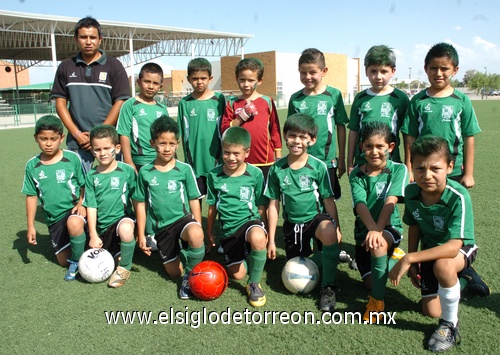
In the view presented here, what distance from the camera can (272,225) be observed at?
3564mm

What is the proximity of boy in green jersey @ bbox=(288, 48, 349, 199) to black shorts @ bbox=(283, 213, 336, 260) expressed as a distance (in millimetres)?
540

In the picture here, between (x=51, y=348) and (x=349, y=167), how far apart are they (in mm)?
2821

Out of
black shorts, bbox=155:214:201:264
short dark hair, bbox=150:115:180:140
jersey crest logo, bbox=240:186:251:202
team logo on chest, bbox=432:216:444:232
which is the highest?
short dark hair, bbox=150:115:180:140

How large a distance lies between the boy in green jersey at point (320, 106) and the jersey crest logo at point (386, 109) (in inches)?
15.8

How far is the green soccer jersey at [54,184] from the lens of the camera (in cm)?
403

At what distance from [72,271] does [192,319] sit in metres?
1.43

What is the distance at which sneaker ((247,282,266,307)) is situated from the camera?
3162 millimetres

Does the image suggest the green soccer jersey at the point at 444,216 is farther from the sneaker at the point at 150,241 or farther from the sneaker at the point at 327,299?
the sneaker at the point at 150,241

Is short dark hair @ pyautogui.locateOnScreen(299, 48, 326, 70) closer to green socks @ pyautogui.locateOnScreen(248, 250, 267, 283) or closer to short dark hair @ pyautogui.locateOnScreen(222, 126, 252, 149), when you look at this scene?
short dark hair @ pyautogui.locateOnScreen(222, 126, 252, 149)

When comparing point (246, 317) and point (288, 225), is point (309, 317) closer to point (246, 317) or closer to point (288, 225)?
point (246, 317)

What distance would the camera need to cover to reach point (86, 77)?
169 inches

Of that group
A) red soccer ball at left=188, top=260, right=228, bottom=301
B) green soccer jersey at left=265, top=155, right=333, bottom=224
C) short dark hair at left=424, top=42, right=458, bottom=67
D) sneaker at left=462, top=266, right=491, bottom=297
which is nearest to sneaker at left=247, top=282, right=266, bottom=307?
red soccer ball at left=188, top=260, right=228, bottom=301

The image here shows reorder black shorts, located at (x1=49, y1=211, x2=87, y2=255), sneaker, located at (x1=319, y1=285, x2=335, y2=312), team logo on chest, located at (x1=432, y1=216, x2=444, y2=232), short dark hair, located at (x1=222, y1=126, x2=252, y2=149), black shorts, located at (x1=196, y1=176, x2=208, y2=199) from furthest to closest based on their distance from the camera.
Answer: black shorts, located at (x1=196, y1=176, x2=208, y2=199), black shorts, located at (x1=49, y1=211, x2=87, y2=255), short dark hair, located at (x1=222, y1=126, x2=252, y2=149), sneaker, located at (x1=319, y1=285, x2=335, y2=312), team logo on chest, located at (x1=432, y1=216, x2=444, y2=232)

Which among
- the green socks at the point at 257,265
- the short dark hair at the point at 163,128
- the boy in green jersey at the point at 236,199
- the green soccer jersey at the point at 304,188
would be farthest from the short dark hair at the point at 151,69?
the green socks at the point at 257,265
